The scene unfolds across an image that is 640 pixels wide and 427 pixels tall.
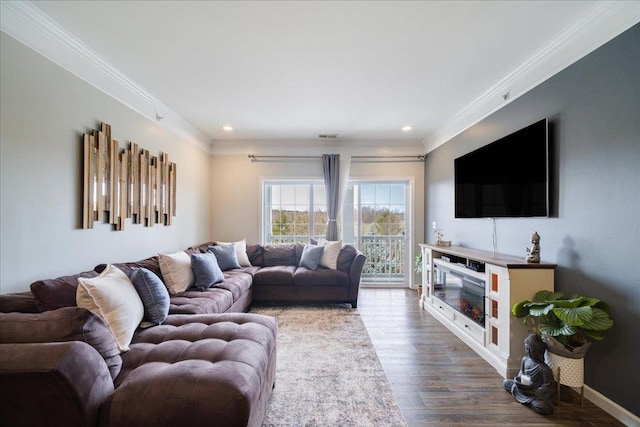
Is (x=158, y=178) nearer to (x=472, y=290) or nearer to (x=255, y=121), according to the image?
(x=255, y=121)

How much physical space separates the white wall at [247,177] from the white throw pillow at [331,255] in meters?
1.37

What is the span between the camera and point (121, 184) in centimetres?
269

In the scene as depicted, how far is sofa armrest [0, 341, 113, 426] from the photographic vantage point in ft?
3.40

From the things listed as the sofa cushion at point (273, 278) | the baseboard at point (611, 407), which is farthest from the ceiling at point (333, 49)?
the baseboard at point (611, 407)

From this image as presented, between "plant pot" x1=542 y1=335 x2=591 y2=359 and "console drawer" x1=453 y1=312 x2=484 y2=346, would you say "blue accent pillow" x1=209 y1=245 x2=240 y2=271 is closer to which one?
"console drawer" x1=453 y1=312 x2=484 y2=346

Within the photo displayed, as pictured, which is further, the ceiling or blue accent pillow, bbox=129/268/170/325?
blue accent pillow, bbox=129/268/170/325

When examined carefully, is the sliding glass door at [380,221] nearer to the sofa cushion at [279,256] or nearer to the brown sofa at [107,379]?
the sofa cushion at [279,256]

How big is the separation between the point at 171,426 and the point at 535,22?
3127 mm

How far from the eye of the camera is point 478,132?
335cm

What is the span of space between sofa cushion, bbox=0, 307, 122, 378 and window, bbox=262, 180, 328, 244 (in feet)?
12.5

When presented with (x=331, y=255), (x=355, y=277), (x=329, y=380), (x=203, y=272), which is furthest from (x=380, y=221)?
(x=329, y=380)

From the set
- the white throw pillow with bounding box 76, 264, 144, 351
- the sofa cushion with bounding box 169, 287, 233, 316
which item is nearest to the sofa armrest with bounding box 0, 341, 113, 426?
the white throw pillow with bounding box 76, 264, 144, 351

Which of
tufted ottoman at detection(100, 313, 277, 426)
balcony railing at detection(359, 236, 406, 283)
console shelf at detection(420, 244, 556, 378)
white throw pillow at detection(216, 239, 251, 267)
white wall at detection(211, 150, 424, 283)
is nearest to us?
tufted ottoman at detection(100, 313, 277, 426)

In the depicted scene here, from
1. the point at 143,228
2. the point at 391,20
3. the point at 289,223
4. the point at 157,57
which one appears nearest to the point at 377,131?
the point at 289,223
